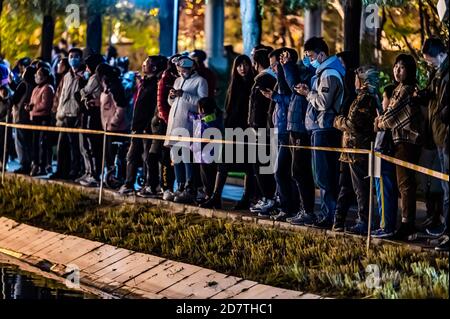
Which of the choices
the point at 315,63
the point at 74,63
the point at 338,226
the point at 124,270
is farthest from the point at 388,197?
the point at 74,63

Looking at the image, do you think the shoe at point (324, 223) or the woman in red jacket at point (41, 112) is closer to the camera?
the shoe at point (324, 223)

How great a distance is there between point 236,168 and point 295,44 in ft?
119

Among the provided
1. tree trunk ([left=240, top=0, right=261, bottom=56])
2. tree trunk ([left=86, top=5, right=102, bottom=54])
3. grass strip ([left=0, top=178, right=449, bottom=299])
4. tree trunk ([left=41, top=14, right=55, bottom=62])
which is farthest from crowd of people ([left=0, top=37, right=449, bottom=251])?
tree trunk ([left=86, top=5, right=102, bottom=54])

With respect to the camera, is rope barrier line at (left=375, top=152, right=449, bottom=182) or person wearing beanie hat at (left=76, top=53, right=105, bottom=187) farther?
person wearing beanie hat at (left=76, top=53, right=105, bottom=187)

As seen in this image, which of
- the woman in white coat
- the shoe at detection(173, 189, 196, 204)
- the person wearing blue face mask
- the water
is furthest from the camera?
the person wearing blue face mask

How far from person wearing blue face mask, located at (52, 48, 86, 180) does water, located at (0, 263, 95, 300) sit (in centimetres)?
551

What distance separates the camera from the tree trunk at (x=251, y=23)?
2762 cm

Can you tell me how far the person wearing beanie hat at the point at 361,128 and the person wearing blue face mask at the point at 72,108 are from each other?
699cm

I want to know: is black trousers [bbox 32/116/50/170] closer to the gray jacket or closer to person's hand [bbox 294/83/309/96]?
person's hand [bbox 294/83/309/96]

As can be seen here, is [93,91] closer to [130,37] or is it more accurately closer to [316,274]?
[316,274]

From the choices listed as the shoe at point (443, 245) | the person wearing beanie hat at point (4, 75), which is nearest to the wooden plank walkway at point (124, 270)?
the shoe at point (443, 245)

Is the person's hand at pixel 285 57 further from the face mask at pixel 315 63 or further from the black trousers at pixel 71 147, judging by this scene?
the black trousers at pixel 71 147

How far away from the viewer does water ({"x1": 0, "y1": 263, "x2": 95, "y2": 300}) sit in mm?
14945
